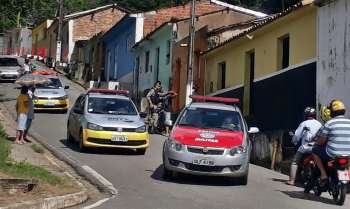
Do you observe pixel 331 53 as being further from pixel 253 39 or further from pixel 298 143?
pixel 253 39

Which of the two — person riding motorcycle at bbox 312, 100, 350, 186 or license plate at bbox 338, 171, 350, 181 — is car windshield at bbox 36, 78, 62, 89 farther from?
license plate at bbox 338, 171, 350, 181

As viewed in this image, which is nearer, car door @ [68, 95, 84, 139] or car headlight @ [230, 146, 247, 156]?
car headlight @ [230, 146, 247, 156]

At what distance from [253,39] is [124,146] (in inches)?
357

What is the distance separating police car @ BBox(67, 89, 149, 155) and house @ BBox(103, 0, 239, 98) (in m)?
21.3

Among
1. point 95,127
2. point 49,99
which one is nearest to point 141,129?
A: point 95,127

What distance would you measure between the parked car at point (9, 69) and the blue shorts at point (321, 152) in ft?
111

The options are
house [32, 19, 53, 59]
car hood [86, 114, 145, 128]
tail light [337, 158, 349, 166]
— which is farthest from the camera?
house [32, 19, 53, 59]

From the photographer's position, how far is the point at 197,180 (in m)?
13.9

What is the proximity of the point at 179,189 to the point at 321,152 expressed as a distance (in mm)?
2668

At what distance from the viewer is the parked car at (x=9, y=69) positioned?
4438 cm

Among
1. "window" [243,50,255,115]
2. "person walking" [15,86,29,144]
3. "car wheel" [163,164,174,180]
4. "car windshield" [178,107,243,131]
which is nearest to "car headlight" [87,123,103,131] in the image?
"person walking" [15,86,29,144]

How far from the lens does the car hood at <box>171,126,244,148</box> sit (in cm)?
1298

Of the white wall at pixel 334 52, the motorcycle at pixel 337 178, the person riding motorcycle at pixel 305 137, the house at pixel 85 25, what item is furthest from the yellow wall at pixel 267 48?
the house at pixel 85 25

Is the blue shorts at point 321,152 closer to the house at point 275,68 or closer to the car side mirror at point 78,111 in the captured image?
the house at point 275,68
